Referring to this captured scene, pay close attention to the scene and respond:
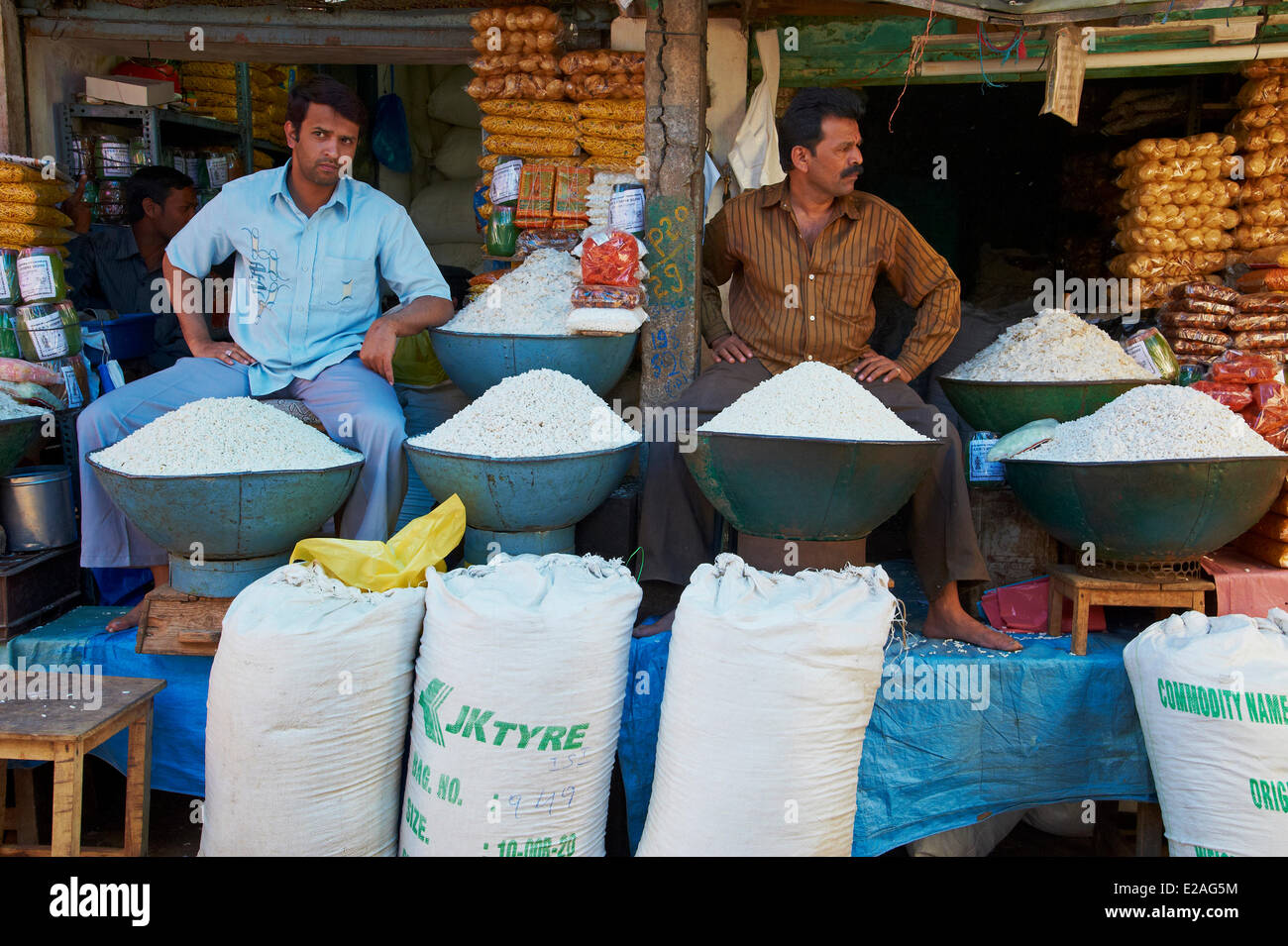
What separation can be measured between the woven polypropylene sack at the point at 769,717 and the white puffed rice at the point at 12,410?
1737 millimetres

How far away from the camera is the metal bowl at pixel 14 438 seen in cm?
249

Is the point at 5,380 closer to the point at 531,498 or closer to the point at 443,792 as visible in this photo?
the point at 531,498

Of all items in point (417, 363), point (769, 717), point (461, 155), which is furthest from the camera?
point (461, 155)

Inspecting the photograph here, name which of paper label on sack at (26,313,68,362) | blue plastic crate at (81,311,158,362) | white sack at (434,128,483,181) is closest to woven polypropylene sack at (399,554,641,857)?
paper label on sack at (26,313,68,362)

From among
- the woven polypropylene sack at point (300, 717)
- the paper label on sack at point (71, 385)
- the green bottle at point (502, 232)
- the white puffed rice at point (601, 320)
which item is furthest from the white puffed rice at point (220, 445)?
the green bottle at point (502, 232)

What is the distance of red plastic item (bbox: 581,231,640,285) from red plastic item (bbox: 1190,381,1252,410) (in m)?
1.50

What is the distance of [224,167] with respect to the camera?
177 inches

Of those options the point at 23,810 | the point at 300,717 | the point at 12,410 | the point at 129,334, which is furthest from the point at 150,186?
the point at 300,717

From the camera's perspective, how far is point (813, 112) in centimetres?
273

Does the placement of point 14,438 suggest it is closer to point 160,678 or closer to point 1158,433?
point 160,678

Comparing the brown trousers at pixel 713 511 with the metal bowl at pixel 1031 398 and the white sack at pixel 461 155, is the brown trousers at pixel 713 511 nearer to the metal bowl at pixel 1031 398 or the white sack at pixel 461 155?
the metal bowl at pixel 1031 398

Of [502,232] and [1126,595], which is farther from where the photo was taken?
[502,232]

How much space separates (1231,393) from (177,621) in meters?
2.65

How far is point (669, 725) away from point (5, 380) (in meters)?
2.04
